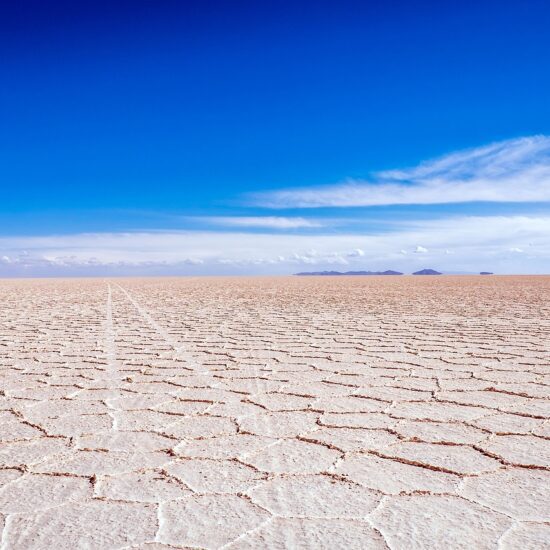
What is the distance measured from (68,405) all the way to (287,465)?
1.31 meters

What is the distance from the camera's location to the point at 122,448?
2.15 metres

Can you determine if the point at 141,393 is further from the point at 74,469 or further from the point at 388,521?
the point at 388,521

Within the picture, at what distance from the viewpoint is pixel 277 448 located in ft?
7.03

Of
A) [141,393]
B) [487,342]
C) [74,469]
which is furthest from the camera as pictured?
[487,342]

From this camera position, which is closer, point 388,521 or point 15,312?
point 388,521

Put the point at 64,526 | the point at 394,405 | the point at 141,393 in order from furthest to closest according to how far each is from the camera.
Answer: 1. the point at 141,393
2. the point at 394,405
3. the point at 64,526

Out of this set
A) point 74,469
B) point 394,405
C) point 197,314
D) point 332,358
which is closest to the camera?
point 74,469

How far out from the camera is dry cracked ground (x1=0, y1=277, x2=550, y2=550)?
152 centimetres

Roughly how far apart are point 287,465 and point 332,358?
220 cm

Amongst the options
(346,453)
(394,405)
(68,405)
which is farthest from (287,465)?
(68,405)

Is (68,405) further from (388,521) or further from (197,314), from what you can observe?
(197,314)

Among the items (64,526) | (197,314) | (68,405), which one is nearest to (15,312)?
(197,314)

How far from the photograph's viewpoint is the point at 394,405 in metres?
2.76

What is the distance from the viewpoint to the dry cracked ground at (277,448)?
1.52m
